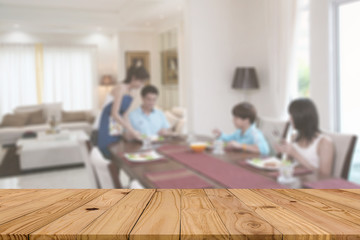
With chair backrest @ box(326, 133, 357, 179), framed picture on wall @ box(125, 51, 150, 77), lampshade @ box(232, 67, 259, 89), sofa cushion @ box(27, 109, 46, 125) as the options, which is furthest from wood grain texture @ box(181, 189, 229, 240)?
framed picture on wall @ box(125, 51, 150, 77)

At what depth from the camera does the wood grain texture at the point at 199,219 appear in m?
0.47

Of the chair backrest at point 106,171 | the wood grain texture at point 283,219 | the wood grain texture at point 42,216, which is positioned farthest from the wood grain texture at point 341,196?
the chair backrest at point 106,171

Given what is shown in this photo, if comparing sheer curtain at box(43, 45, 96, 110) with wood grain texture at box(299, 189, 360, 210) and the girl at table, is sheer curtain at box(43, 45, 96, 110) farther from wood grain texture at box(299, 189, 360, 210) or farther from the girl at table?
wood grain texture at box(299, 189, 360, 210)

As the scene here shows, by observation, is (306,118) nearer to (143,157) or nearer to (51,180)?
(143,157)

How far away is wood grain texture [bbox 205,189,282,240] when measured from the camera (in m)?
0.47

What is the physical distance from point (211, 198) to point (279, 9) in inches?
160

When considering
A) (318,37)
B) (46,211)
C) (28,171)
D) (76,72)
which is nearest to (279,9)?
(318,37)

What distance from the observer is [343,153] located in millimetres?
2115

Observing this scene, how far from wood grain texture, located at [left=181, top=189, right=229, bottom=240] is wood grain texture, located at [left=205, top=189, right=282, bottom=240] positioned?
0.01 meters

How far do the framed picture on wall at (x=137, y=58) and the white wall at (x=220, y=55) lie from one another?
373 cm

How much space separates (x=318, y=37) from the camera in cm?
372

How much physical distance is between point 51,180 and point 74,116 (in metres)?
3.62

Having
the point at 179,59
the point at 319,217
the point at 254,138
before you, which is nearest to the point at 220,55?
the point at 179,59

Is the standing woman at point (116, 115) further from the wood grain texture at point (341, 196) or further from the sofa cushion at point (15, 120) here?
the sofa cushion at point (15, 120)
